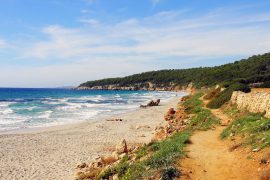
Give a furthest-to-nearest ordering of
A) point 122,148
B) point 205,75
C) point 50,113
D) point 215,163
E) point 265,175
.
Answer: point 205,75
point 50,113
point 122,148
point 215,163
point 265,175

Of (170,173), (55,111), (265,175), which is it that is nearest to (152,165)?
(170,173)

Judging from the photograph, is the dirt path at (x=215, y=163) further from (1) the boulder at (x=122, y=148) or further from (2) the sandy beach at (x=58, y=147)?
(2) the sandy beach at (x=58, y=147)

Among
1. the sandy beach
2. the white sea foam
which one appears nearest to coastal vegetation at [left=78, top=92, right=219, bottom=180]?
the sandy beach

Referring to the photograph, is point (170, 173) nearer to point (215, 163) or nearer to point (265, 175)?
point (215, 163)

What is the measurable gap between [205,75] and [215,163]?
9008 centimetres

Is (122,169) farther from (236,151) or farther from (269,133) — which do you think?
(269,133)

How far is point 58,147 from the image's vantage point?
2192cm

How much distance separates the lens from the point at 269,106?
60.3 ft

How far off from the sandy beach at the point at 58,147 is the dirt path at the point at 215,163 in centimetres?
569

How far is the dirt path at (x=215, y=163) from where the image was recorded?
10742mm

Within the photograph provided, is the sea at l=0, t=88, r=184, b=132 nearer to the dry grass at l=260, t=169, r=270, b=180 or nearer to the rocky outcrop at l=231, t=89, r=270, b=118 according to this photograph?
the rocky outcrop at l=231, t=89, r=270, b=118

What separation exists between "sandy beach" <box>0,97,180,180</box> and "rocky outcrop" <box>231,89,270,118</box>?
6.68m

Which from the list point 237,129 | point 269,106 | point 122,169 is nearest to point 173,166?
point 122,169

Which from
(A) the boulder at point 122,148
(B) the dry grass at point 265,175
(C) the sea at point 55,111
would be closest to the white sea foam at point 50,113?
(C) the sea at point 55,111
